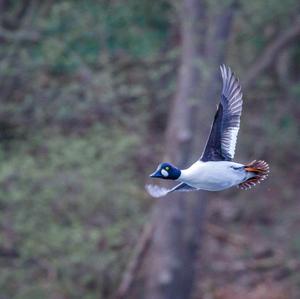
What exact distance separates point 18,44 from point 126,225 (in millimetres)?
2423

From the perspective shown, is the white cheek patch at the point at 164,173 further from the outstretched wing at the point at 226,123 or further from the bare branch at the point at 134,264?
the bare branch at the point at 134,264

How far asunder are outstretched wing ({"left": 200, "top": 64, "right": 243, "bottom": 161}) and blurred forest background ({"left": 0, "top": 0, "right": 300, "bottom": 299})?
184 inches

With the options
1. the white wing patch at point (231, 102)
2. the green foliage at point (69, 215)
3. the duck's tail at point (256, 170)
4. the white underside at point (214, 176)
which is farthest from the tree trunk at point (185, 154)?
the white underside at point (214, 176)

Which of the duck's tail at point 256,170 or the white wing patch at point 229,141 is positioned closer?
the duck's tail at point 256,170

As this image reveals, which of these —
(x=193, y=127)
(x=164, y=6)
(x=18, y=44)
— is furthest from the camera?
(x=164, y=6)

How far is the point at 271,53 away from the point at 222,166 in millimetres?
6418

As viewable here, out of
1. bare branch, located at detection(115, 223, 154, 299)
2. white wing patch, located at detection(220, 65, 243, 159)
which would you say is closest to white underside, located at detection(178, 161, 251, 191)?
white wing patch, located at detection(220, 65, 243, 159)

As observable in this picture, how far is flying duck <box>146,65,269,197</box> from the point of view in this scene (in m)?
5.10

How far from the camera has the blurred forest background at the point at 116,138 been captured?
11.0m

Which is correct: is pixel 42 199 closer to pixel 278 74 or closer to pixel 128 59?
pixel 128 59

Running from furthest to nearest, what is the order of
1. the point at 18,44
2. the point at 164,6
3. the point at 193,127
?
the point at 164,6 < the point at 18,44 < the point at 193,127

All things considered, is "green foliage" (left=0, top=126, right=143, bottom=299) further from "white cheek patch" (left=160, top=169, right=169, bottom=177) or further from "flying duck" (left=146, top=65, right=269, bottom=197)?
"white cheek patch" (left=160, top=169, right=169, bottom=177)

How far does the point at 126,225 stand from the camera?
1133 centimetres

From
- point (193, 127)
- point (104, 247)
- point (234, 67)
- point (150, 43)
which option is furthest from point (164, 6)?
point (104, 247)
